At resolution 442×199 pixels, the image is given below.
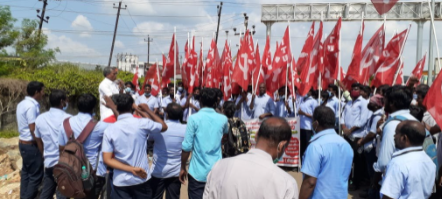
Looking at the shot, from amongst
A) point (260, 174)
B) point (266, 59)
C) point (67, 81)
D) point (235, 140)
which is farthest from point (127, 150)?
point (67, 81)

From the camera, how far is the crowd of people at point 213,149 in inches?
97.2

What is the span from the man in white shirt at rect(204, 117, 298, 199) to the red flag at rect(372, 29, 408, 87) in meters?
5.77

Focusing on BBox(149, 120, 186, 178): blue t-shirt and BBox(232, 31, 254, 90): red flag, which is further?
BBox(232, 31, 254, 90): red flag

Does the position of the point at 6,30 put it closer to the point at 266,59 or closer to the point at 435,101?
the point at 266,59

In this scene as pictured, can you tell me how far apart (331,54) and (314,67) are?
469 mm

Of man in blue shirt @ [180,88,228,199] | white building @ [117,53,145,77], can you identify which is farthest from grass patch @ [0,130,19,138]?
white building @ [117,53,145,77]

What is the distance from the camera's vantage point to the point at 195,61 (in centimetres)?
1033

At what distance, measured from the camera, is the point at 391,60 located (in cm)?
770

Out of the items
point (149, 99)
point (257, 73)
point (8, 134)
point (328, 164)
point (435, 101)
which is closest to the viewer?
point (328, 164)

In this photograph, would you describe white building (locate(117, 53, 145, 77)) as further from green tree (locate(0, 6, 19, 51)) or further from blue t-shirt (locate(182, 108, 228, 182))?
blue t-shirt (locate(182, 108, 228, 182))

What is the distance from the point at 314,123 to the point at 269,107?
4.99m

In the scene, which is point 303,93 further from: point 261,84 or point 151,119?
point 151,119

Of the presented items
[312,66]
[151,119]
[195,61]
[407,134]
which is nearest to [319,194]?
[407,134]

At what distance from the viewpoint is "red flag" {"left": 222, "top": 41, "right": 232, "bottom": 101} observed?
32.8 ft
